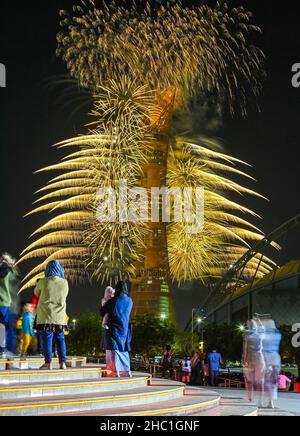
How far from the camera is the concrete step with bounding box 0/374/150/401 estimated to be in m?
9.31

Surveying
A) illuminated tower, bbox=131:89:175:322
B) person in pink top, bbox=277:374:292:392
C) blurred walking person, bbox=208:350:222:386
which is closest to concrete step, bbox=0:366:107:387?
person in pink top, bbox=277:374:292:392

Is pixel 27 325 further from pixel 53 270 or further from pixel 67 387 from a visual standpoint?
pixel 67 387

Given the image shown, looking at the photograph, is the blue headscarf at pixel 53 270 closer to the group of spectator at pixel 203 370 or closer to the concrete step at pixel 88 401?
the concrete step at pixel 88 401

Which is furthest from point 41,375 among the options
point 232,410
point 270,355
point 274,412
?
point 270,355

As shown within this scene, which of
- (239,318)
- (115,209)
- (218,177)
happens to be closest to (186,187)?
(218,177)

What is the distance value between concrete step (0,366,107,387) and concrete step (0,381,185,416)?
0.92m

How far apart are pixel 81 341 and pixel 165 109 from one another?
23.4m

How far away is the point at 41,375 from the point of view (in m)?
10.8

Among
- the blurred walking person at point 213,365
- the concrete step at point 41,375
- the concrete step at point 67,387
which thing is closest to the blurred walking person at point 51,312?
the concrete step at point 41,375

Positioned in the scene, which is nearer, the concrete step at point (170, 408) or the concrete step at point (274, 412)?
the concrete step at point (170, 408)

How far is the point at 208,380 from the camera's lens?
77.7 feet

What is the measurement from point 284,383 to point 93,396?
41.0ft

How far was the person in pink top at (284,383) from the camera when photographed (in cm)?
2073

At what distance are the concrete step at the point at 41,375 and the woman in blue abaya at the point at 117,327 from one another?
555mm
